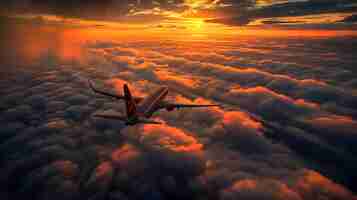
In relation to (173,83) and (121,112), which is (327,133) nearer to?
(121,112)

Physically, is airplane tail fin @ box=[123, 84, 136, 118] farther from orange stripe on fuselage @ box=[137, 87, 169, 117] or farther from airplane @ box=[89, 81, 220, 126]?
orange stripe on fuselage @ box=[137, 87, 169, 117]

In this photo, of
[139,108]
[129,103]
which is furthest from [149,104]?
[129,103]

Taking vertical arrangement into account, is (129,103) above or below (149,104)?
above

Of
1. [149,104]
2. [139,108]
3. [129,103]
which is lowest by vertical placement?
[139,108]


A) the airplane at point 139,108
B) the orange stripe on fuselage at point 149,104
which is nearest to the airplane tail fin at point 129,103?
the airplane at point 139,108

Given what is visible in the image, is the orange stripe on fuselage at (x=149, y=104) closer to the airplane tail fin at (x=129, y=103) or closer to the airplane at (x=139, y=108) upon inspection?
the airplane at (x=139, y=108)

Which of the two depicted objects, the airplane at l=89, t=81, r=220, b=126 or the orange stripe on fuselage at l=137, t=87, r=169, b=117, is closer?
Result: the airplane at l=89, t=81, r=220, b=126

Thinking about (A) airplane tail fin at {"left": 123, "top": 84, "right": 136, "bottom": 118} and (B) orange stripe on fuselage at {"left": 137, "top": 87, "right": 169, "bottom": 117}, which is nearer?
(A) airplane tail fin at {"left": 123, "top": 84, "right": 136, "bottom": 118}

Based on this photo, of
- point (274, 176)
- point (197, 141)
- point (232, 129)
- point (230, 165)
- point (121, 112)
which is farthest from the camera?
point (121, 112)

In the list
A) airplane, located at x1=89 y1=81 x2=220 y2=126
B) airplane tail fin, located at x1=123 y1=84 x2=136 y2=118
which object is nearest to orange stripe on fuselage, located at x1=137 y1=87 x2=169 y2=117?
airplane, located at x1=89 y1=81 x2=220 y2=126

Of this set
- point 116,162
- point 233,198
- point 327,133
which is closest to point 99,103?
point 116,162

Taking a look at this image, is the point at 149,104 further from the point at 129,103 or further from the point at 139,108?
the point at 129,103
